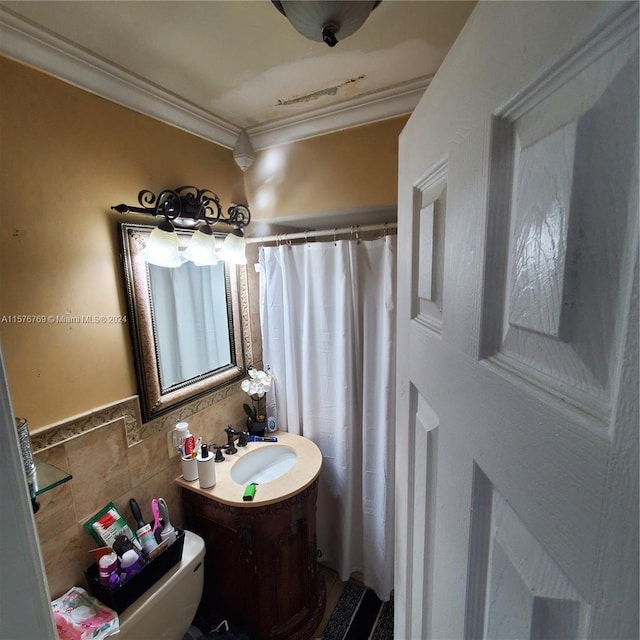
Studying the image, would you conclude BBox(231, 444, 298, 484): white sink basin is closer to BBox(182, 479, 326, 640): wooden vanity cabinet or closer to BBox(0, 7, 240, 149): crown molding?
BBox(182, 479, 326, 640): wooden vanity cabinet

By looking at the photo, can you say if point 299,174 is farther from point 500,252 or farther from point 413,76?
point 500,252

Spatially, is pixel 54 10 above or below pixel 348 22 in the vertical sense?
above

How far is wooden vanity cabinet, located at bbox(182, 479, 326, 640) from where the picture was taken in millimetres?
1229

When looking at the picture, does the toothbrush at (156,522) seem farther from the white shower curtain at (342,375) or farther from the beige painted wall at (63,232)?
the white shower curtain at (342,375)

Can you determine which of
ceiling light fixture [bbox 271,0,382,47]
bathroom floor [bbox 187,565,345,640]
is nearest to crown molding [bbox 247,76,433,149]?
ceiling light fixture [bbox 271,0,382,47]

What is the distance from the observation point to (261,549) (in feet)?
4.04

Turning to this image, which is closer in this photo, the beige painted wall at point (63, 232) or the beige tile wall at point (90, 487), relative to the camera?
the beige painted wall at point (63, 232)

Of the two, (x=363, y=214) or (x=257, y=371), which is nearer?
(x=363, y=214)

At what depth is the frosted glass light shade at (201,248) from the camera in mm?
1258

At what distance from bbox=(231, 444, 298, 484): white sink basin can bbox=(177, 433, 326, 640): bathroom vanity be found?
62mm

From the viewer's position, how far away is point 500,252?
31 centimetres

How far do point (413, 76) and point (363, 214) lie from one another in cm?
55

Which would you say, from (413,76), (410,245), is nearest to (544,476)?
(410,245)

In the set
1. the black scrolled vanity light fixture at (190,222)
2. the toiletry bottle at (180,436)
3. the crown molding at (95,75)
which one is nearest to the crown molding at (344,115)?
the crown molding at (95,75)
